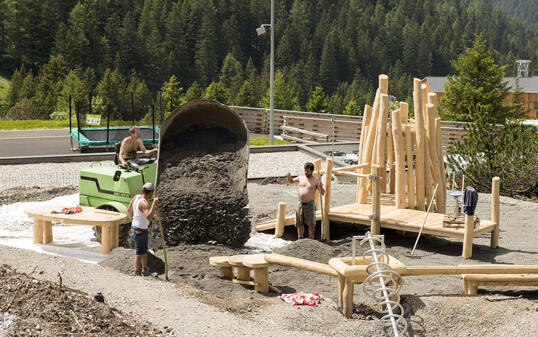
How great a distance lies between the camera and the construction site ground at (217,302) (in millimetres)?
6504

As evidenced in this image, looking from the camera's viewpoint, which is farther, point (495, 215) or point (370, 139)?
point (370, 139)

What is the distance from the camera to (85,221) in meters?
9.87

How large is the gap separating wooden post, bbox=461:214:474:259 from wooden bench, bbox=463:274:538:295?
87.3 inches

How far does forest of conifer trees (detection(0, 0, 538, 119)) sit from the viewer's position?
254 feet

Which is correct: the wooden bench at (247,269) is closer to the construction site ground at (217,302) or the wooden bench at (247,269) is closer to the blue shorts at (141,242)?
the construction site ground at (217,302)

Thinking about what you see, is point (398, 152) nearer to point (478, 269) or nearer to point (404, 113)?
point (404, 113)

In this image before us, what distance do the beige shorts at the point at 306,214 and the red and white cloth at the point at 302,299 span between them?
3.15 metres

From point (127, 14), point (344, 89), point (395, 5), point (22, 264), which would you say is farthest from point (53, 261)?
point (395, 5)

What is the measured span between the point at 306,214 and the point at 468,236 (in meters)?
2.73

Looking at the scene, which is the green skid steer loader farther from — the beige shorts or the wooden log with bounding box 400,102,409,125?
the wooden log with bounding box 400,102,409,125

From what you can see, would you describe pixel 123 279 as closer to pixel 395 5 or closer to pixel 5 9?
pixel 5 9

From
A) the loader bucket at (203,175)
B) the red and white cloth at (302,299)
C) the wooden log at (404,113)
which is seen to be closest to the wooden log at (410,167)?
the wooden log at (404,113)

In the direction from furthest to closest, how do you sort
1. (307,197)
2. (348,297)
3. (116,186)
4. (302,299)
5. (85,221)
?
(307,197)
(116,186)
(85,221)
(302,299)
(348,297)

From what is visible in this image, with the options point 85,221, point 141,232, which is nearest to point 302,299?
point 141,232
